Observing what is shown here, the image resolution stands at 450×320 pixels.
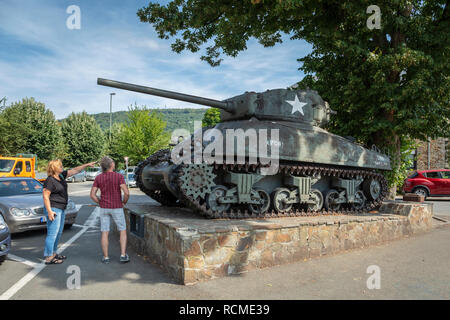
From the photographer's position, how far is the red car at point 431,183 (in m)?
19.0

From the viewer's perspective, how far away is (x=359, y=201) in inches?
381

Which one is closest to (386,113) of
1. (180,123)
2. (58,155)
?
(58,155)

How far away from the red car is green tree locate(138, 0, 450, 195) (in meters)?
8.37

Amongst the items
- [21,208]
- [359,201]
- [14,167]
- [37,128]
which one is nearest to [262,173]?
[359,201]

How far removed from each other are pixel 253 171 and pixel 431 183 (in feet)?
52.9

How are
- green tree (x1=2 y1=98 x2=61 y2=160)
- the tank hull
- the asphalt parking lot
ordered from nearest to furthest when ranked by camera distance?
the asphalt parking lot → the tank hull → green tree (x1=2 y1=98 x2=61 y2=160)

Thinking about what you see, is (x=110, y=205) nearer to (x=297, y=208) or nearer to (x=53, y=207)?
(x=53, y=207)

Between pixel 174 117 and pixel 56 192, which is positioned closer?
pixel 56 192

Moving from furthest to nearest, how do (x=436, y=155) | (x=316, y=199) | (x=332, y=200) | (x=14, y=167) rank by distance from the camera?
(x=436, y=155) < (x=14, y=167) < (x=332, y=200) < (x=316, y=199)

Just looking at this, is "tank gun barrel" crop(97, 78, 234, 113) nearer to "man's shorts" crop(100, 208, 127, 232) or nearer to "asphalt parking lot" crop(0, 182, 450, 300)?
"man's shorts" crop(100, 208, 127, 232)

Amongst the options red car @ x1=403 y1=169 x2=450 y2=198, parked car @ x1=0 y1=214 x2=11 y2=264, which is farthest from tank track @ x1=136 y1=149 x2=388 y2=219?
red car @ x1=403 y1=169 x2=450 y2=198

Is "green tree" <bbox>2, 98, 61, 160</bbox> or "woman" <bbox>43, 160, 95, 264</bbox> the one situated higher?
"green tree" <bbox>2, 98, 61, 160</bbox>

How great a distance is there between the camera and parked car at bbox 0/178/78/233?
25.6 feet

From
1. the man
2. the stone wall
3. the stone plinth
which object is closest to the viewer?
the stone plinth
